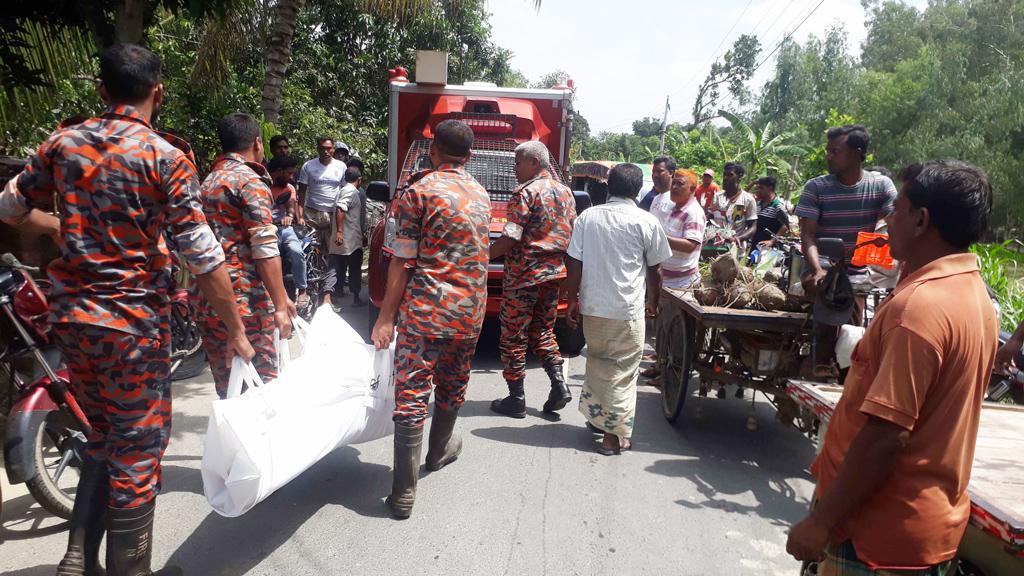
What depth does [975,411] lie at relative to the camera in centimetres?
177

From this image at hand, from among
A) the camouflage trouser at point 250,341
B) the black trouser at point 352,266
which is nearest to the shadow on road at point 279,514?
the camouflage trouser at point 250,341

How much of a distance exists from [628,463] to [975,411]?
285 centimetres

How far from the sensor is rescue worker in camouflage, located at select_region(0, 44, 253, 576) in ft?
8.08

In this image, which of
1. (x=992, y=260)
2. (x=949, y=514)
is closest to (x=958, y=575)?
(x=949, y=514)

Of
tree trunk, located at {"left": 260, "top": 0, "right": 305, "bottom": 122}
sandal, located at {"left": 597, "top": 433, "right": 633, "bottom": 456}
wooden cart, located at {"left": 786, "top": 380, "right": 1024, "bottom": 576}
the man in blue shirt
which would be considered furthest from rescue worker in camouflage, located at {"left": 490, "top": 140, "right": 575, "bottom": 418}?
tree trunk, located at {"left": 260, "top": 0, "right": 305, "bottom": 122}

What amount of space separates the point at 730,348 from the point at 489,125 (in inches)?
156

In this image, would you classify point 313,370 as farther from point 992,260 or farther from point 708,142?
point 708,142

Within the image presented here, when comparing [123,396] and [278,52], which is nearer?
[123,396]

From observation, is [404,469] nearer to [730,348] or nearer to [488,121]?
[730,348]

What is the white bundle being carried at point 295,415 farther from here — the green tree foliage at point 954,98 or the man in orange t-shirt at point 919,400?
the green tree foliage at point 954,98

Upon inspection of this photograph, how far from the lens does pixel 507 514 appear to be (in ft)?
12.1

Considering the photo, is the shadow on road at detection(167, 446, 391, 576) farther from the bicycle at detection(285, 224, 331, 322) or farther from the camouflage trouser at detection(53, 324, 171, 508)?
the bicycle at detection(285, 224, 331, 322)

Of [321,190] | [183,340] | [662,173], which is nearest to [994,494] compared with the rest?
[662,173]

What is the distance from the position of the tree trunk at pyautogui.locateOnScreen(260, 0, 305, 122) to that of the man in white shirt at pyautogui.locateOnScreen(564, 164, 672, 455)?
4933mm
